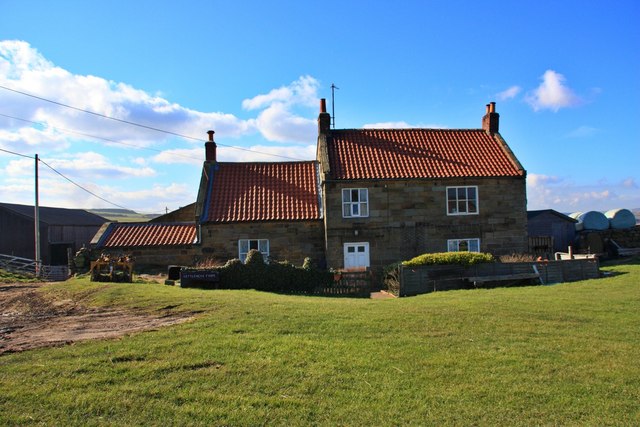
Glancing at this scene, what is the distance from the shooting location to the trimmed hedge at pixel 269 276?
18.2 meters

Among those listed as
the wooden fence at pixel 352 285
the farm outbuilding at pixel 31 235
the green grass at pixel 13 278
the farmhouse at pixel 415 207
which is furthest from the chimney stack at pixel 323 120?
the farm outbuilding at pixel 31 235

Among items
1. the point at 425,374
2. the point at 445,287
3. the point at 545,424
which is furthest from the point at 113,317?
the point at 445,287

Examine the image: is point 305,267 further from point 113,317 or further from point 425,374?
point 425,374

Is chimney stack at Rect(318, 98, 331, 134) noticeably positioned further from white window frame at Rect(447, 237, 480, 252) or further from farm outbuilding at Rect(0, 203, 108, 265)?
farm outbuilding at Rect(0, 203, 108, 265)

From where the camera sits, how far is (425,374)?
677cm

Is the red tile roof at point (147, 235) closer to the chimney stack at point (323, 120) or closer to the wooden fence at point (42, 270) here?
the wooden fence at point (42, 270)

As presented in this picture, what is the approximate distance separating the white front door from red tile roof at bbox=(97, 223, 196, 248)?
805 cm

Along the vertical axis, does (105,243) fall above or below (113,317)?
above

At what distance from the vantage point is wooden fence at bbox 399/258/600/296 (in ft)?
56.3

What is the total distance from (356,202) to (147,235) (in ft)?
37.3

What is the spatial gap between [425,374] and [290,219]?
57.4 ft

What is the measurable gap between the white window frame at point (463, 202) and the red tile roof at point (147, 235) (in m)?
13.6

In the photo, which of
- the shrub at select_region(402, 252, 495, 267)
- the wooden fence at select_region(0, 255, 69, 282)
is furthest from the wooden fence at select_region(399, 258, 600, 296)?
the wooden fence at select_region(0, 255, 69, 282)

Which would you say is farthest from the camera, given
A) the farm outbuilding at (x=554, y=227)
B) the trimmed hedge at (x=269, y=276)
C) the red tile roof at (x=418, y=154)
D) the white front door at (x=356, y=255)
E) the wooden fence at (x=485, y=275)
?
the farm outbuilding at (x=554, y=227)
